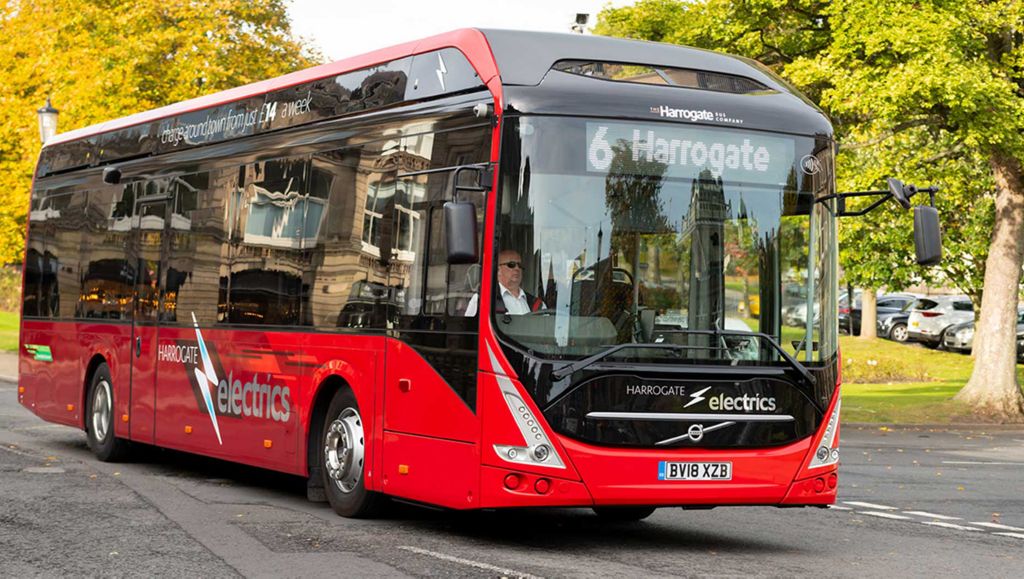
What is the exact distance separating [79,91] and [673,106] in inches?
1077

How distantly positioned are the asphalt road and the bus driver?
154 centimetres

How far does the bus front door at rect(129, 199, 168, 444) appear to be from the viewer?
15.4 m

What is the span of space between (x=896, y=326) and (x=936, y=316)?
401cm

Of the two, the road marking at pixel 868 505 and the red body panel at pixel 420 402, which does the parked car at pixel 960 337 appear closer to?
the road marking at pixel 868 505

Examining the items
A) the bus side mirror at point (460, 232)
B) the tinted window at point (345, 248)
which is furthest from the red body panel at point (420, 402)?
the bus side mirror at point (460, 232)

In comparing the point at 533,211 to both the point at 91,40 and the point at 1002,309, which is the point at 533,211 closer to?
the point at 1002,309

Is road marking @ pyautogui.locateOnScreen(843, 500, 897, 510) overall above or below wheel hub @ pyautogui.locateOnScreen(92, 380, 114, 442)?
below

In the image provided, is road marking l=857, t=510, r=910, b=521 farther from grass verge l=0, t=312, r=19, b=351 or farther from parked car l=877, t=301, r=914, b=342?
parked car l=877, t=301, r=914, b=342

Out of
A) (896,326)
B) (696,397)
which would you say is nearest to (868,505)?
(696,397)

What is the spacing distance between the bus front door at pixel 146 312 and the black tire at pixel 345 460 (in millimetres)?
3798

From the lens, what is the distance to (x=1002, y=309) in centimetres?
2792

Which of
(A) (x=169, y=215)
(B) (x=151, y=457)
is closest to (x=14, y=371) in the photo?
(B) (x=151, y=457)

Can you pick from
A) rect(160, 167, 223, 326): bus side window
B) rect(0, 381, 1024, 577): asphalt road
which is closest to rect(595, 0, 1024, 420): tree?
rect(0, 381, 1024, 577): asphalt road

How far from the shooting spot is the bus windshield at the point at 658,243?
9961mm
